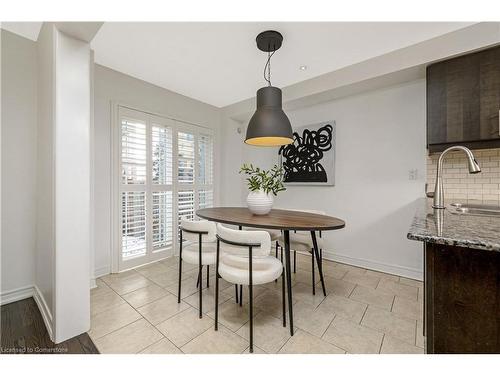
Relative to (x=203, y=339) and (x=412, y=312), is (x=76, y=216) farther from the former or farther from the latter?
(x=412, y=312)

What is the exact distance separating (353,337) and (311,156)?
2268mm

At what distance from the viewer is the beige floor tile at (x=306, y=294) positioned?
81.4 inches

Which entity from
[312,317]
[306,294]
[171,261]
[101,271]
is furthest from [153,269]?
[312,317]

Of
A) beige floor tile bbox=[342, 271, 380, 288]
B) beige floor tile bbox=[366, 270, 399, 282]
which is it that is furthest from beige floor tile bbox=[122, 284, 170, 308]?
beige floor tile bbox=[366, 270, 399, 282]

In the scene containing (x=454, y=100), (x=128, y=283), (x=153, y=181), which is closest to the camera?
(x=454, y=100)

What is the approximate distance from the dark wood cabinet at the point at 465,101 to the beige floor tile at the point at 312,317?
1.88m

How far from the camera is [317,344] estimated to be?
1487 mm

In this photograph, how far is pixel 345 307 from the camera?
1.95 meters

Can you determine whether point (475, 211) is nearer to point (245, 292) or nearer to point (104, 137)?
point (245, 292)

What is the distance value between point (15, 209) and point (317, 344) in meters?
2.82

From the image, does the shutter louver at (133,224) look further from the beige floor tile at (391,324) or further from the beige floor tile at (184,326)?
the beige floor tile at (391,324)

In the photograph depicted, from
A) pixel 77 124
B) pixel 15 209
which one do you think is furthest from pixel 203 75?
pixel 15 209
